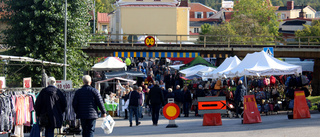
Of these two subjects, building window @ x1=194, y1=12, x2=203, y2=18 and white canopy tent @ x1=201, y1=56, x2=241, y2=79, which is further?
building window @ x1=194, y1=12, x2=203, y2=18

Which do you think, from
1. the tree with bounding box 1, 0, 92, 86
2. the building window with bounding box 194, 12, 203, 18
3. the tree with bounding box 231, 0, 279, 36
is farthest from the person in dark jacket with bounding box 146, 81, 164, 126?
the building window with bounding box 194, 12, 203, 18

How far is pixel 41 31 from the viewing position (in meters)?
30.4

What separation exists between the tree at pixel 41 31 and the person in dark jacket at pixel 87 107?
57.8ft

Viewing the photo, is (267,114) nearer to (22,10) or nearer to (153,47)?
(22,10)

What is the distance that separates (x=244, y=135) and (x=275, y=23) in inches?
3306

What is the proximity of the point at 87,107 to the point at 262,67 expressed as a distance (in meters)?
13.7

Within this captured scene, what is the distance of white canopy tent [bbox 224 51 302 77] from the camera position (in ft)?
78.1

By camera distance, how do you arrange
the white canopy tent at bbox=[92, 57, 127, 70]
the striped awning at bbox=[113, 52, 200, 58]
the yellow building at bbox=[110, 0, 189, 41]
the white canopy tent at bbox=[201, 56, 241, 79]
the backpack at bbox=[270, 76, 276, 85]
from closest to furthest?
the backpack at bbox=[270, 76, 276, 85], the white canopy tent at bbox=[201, 56, 241, 79], the white canopy tent at bbox=[92, 57, 127, 70], the striped awning at bbox=[113, 52, 200, 58], the yellow building at bbox=[110, 0, 189, 41]

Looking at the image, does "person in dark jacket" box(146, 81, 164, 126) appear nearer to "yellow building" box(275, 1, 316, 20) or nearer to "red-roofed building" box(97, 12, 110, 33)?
"red-roofed building" box(97, 12, 110, 33)

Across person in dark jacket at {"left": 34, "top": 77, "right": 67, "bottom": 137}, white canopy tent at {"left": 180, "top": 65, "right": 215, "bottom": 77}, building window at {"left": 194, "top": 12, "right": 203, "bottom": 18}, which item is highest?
building window at {"left": 194, "top": 12, "right": 203, "bottom": 18}

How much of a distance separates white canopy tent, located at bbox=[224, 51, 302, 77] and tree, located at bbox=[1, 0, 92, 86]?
1107 centimetres

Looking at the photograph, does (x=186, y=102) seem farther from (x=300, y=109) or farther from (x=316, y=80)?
(x=316, y=80)

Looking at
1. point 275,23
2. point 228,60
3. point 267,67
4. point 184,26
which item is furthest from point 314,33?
point 267,67

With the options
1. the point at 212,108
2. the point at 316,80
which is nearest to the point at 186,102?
the point at 212,108
